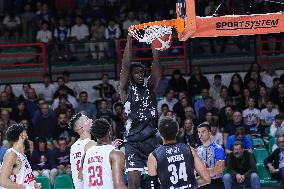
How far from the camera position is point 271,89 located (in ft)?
62.6

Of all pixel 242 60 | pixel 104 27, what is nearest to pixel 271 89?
pixel 242 60

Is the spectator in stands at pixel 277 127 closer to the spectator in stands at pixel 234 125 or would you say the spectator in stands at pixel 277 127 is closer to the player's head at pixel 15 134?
the spectator in stands at pixel 234 125

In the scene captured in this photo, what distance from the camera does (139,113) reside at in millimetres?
10703

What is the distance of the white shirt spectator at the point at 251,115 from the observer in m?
17.8

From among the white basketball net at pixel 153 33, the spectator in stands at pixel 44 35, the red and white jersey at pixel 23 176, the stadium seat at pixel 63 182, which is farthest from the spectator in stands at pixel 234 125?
the red and white jersey at pixel 23 176

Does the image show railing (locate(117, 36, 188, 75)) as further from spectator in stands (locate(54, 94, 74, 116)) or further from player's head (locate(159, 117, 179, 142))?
player's head (locate(159, 117, 179, 142))

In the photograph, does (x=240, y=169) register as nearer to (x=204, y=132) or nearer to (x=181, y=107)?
(x=181, y=107)

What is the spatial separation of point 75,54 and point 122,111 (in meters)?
5.20

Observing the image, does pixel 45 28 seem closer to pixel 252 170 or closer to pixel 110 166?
pixel 252 170

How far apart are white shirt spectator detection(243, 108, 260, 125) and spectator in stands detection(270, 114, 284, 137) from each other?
51cm

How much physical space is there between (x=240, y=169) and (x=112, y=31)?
Result: 763 centimetres

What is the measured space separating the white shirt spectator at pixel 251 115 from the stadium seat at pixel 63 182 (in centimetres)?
428

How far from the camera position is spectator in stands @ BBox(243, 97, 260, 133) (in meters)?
17.8

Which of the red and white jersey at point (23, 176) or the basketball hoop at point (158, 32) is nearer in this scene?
the red and white jersey at point (23, 176)
